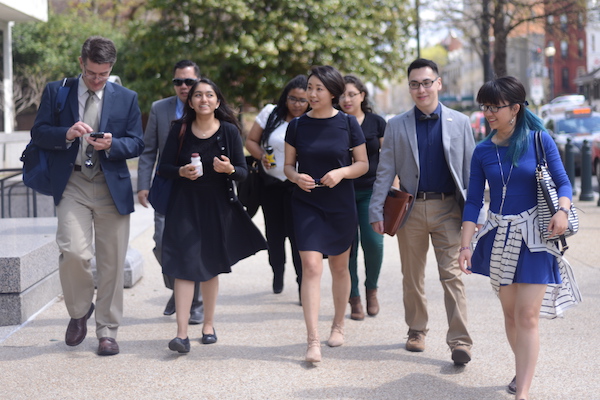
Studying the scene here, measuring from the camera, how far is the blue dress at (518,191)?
14.4 ft

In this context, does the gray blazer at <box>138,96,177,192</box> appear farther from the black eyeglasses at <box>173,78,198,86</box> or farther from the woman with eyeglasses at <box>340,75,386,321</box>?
the woman with eyeglasses at <box>340,75,386,321</box>

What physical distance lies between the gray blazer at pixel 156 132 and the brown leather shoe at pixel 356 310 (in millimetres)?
1881

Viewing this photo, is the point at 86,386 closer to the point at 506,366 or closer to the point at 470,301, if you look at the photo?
the point at 506,366

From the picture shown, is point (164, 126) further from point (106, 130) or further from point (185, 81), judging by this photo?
point (106, 130)

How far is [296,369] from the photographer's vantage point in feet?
17.5

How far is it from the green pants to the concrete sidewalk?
0.31 meters

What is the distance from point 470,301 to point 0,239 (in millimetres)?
4084

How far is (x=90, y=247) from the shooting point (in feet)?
19.0

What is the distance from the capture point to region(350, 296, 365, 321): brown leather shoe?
22.3 feet

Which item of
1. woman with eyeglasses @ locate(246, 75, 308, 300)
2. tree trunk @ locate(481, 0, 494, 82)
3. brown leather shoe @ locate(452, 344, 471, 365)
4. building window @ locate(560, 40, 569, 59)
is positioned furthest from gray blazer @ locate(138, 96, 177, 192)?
building window @ locate(560, 40, 569, 59)

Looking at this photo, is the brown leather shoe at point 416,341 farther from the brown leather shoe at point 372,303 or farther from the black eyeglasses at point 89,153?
the black eyeglasses at point 89,153

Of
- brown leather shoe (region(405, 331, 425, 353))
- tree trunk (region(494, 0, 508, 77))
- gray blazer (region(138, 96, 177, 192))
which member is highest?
tree trunk (region(494, 0, 508, 77))

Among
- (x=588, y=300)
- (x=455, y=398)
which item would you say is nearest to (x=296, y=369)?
(x=455, y=398)

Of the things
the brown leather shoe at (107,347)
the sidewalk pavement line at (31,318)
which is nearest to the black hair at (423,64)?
the brown leather shoe at (107,347)
